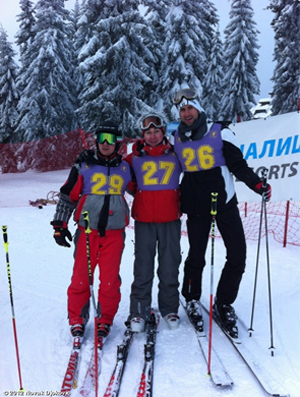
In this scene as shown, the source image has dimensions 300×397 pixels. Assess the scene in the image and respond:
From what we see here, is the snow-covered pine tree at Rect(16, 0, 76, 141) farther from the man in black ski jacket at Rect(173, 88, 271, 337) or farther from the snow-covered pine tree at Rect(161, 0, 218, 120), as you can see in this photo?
the man in black ski jacket at Rect(173, 88, 271, 337)

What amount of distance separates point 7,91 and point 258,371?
22659 mm

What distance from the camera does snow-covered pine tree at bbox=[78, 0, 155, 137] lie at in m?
14.0

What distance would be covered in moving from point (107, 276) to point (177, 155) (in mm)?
1311

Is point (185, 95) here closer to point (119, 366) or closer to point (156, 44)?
point (119, 366)

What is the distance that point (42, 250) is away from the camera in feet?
18.5

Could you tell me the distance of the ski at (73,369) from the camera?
89.8 inches

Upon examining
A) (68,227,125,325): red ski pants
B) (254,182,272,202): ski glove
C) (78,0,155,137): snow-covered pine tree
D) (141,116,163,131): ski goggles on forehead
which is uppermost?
(78,0,155,137): snow-covered pine tree

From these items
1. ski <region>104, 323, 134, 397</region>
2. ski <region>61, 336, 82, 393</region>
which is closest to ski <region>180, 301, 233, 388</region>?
ski <region>104, 323, 134, 397</region>

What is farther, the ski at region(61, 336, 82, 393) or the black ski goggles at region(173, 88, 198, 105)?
the black ski goggles at region(173, 88, 198, 105)

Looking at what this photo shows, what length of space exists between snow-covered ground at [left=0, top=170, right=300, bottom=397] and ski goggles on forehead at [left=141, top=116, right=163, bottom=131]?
196cm

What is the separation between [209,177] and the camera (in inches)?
116

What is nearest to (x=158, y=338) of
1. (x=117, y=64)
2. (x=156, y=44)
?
(x=117, y=64)

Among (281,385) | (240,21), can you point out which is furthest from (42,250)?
(240,21)

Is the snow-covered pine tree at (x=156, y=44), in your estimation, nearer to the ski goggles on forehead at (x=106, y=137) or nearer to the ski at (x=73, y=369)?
the ski goggles on forehead at (x=106, y=137)
